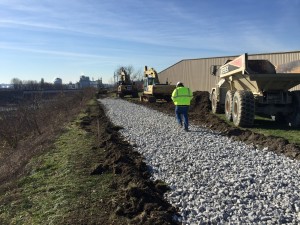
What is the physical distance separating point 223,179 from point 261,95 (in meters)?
7.61

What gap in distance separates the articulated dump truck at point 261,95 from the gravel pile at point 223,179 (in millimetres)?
2333

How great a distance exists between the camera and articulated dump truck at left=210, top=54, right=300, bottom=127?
13016 mm

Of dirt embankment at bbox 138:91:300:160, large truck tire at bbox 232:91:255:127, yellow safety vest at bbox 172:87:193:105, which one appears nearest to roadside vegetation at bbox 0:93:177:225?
dirt embankment at bbox 138:91:300:160

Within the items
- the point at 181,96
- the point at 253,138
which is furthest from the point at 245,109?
the point at 253,138

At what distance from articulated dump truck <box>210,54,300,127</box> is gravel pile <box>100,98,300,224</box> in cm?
233

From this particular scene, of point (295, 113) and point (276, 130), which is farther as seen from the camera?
point (295, 113)

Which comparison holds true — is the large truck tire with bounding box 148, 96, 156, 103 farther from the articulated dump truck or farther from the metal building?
the articulated dump truck

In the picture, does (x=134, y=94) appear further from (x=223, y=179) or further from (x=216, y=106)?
(x=223, y=179)

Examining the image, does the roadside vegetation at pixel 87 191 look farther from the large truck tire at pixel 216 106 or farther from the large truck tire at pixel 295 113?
the large truck tire at pixel 216 106

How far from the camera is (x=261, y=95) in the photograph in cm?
1372

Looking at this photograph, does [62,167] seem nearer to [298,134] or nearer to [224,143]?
[224,143]

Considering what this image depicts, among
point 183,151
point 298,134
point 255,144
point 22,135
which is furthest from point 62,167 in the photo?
point 22,135

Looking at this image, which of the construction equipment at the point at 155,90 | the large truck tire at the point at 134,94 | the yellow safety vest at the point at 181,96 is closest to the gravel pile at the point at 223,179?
the yellow safety vest at the point at 181,96

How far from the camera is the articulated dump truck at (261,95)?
13.0 meters
